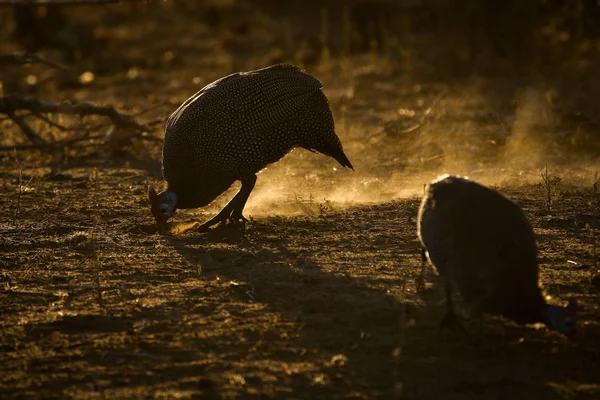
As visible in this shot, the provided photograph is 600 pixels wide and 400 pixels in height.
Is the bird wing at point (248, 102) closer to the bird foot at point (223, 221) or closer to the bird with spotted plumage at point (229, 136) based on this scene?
the bird with spotted plumage at point (229, 136)

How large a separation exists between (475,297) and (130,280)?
195cm

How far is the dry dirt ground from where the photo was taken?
4.09 meters

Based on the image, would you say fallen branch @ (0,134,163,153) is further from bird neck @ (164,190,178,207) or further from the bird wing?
bird neck @ (164,190,178,207)

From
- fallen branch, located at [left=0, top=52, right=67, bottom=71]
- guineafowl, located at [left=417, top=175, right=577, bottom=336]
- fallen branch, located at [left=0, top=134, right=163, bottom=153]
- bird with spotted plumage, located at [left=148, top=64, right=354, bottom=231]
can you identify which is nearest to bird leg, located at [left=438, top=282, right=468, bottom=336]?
guineafowl, located at [left=417, top=175, right=577, bottom=336]

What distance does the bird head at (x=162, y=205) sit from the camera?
6113mm

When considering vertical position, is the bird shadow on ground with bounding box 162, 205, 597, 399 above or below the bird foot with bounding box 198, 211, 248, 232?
below

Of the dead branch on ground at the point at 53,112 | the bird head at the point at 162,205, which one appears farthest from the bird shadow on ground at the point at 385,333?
the dead branch on ground at the point at 53,112

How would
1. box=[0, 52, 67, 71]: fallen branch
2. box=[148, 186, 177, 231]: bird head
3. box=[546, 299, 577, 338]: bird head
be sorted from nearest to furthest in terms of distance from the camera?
box=[546, 299, 577, 338]: bird head < box=[148, 186, 177, 231]: bird head < box=[0, 52, 67, 71]: fallen branch

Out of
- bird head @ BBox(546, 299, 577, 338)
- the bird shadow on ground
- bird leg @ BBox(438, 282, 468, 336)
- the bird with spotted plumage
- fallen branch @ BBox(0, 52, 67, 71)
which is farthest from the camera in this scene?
fallen branch @ BBox(0, 52, 67, 71)

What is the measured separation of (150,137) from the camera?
340 inches

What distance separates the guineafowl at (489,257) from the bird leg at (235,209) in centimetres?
212

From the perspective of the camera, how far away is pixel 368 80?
1269cm

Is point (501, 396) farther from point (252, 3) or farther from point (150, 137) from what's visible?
point (252, 3)

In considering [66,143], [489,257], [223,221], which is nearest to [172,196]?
[223,221]
